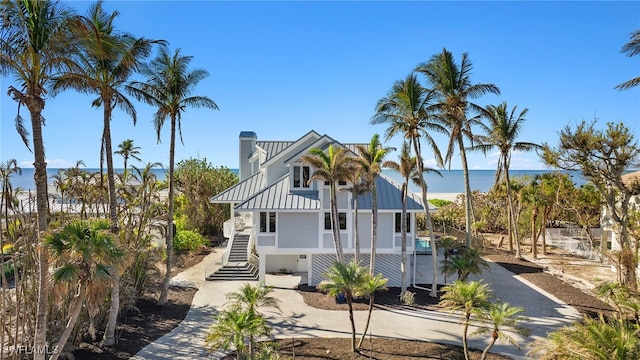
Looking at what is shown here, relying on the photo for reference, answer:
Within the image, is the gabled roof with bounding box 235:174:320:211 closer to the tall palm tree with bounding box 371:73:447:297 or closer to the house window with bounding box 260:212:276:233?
the house window with bounding box 260:212:276:233

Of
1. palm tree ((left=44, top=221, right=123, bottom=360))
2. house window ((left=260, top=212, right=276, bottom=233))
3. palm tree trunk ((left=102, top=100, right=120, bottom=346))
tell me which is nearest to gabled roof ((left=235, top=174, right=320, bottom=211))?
house window ((left=260, top=212, right=276, bottom=233))

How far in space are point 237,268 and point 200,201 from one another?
12534 mm

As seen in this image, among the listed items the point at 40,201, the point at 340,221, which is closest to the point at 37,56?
the point at 40,201

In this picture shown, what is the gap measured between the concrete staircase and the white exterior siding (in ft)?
10.6

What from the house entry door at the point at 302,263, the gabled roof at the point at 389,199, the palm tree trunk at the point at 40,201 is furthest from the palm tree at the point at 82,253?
the house entry door at the point at 302,263

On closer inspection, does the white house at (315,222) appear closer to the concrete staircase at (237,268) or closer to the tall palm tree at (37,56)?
the concrete staircase at (237,268)

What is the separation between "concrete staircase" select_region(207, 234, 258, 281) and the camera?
2189 centimetres

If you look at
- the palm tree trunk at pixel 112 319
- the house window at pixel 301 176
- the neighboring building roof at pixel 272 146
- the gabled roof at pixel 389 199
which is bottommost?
the palm tree trunk at pixel 112 319

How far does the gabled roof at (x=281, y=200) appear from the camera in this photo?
1995cm

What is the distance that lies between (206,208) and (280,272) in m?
13.0

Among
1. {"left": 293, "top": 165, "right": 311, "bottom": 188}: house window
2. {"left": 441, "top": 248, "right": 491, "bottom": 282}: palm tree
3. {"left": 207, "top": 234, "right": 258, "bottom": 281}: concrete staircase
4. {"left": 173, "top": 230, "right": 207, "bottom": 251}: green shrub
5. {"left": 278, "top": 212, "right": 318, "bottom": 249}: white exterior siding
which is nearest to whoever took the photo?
{"left": 441, "top": 248, "right": 491, "bottom": 282}: palm tree

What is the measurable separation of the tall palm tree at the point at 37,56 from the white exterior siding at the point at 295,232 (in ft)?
38.5

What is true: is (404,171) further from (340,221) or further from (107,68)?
(107,68)

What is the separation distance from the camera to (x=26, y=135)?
10.2 m
